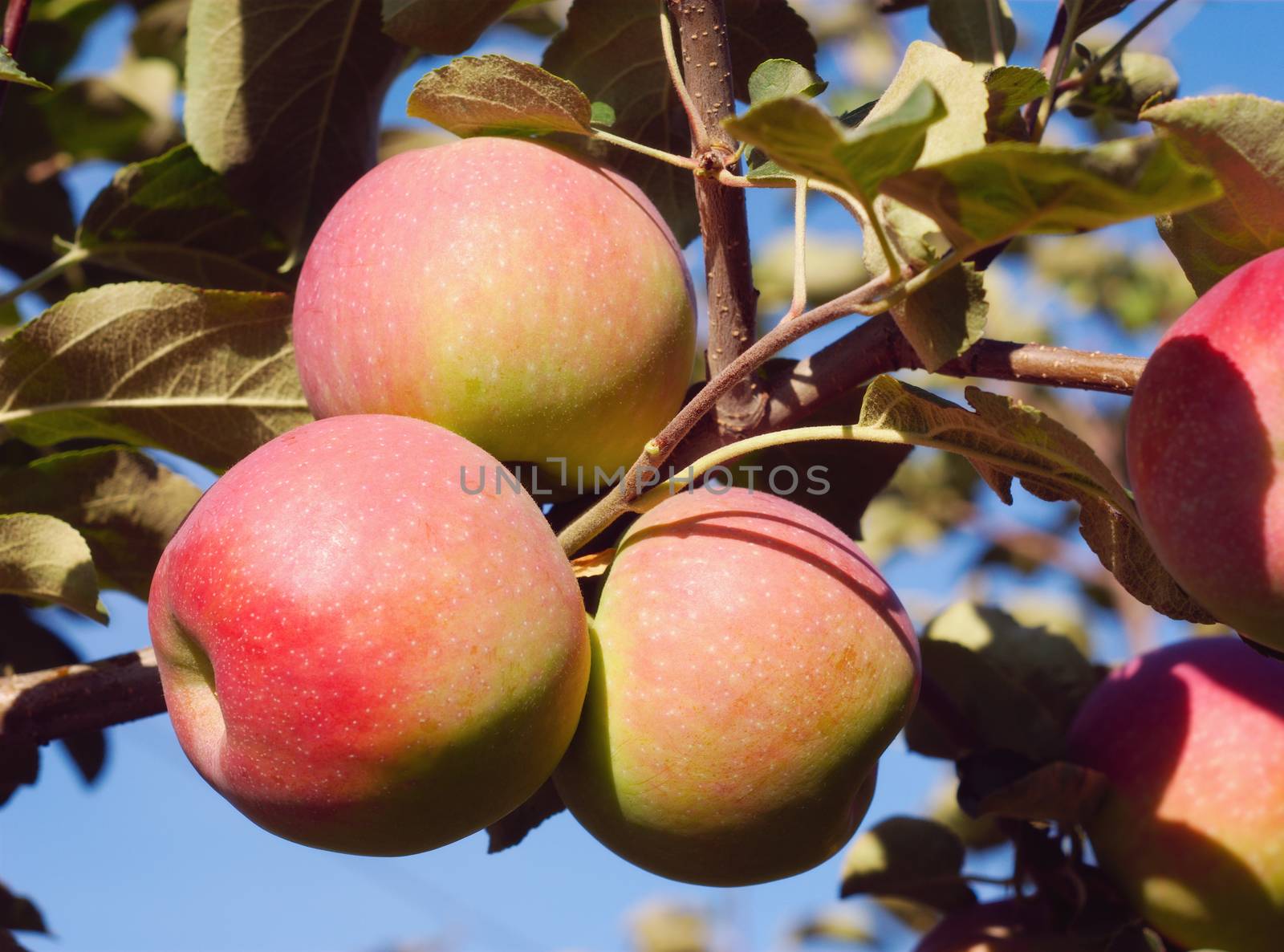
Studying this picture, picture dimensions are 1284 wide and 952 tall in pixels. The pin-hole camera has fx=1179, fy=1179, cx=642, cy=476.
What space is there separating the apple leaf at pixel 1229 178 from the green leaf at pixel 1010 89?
16cm

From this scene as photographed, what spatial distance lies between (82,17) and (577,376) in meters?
1.48

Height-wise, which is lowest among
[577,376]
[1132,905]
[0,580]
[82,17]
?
[1132,905]

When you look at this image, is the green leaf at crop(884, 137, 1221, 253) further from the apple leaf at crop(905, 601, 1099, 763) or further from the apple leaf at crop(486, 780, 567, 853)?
the apple leaf at crop(905, 601, 1099, 763)

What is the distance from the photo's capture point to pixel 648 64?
135 cm

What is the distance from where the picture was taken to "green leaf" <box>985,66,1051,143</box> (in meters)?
0.98

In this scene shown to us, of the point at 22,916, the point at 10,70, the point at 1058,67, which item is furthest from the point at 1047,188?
the point at 22,916

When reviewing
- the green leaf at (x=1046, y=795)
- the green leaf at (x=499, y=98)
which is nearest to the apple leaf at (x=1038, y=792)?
the green leaf at (x=1046, y=795)

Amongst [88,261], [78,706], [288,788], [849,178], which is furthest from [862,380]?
[88,261]

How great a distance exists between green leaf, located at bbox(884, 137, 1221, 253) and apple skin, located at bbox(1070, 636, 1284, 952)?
0.77 metres

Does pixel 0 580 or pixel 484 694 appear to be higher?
pixel 484 694

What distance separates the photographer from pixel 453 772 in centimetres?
86

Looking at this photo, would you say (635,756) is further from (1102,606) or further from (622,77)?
(1102,606)

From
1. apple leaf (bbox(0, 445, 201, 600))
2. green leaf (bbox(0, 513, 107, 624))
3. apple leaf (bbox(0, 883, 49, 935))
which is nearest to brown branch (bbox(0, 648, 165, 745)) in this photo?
green leaf (bbox(0, 513, 107, 624))

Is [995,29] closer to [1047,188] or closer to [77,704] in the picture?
[1047,188]
